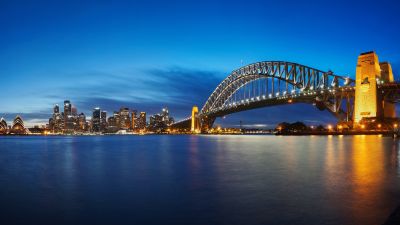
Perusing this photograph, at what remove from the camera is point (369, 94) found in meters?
55.0

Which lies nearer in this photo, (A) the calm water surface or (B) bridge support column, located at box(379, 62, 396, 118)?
(A) the calm water surface

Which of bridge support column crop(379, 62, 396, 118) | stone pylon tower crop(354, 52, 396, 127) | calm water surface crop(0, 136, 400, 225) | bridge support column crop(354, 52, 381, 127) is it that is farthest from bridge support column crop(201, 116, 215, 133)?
calm water surface crop(0, 136, 400, 225)

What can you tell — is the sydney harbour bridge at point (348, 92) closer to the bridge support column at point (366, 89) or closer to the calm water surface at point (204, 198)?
the bridge support column at point (366, 89)

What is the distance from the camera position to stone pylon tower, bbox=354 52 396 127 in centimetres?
5478

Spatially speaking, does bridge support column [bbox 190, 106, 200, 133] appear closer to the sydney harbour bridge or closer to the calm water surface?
the sydney harbour bridge

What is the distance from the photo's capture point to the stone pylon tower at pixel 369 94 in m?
54.8

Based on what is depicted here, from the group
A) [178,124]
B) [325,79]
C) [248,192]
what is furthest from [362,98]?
[178,124]

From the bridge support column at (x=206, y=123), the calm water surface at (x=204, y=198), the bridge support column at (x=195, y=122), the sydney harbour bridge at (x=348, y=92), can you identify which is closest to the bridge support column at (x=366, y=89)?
the sydney harbour bridge at (x=348, y=92)

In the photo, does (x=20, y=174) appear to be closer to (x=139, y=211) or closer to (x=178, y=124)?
(x=139, y=211)

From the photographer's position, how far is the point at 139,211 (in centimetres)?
838

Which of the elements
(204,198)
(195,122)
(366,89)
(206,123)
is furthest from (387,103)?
(195,122)

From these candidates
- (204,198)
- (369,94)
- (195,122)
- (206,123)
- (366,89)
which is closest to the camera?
(204,198)

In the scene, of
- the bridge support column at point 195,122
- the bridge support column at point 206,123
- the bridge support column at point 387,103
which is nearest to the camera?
Answer: the bridge support column at point 387,103

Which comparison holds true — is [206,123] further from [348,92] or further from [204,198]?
[204,198]
